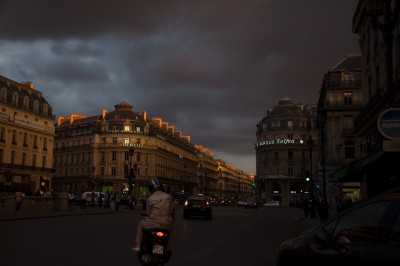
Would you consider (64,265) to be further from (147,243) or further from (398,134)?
(398,134)

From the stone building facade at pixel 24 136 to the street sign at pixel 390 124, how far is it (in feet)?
189

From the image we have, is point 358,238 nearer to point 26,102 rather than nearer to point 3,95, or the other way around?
point 3,95

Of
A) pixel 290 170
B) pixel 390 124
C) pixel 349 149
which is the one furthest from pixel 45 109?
pixel 390 124

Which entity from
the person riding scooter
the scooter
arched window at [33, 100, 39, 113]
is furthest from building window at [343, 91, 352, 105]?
the scooter

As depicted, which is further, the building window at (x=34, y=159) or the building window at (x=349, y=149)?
Answer: the building window at (x=34, y=159)

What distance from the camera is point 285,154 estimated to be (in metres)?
107

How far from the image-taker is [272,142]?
353ft

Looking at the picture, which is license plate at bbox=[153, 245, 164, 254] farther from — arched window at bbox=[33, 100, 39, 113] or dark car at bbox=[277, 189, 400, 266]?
arched window at bbox=[33, 100, 39, 113]

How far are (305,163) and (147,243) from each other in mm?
102857

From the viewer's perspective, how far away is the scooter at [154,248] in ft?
21.9

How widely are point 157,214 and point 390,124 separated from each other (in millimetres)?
4871

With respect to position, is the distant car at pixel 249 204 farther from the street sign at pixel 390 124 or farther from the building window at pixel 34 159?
the street sign at pixel 390 124

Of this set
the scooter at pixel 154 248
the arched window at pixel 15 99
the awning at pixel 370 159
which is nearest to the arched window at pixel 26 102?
the arched window at pixel 15 99

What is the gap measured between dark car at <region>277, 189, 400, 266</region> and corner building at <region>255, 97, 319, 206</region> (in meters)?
101
